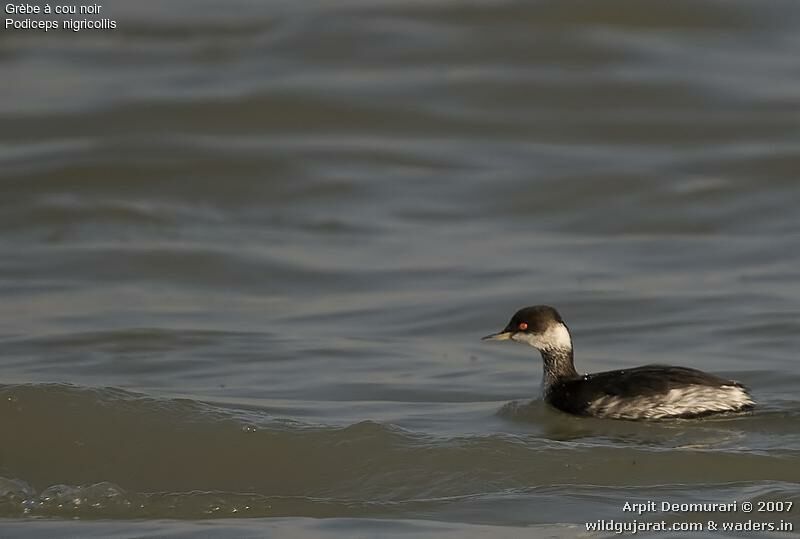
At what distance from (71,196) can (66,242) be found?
1.58 m

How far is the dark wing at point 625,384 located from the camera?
9109mm

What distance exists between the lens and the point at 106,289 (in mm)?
12844

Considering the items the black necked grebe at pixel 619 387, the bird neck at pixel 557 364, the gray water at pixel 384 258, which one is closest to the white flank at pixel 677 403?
the black necked grebe at pixel 619 387

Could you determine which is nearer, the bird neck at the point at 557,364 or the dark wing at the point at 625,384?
the dark wing at the point at 625,384

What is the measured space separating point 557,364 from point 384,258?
3.89 meters

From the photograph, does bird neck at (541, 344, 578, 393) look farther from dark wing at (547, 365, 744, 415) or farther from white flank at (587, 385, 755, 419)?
white flank at (587, 385, 755, 419)

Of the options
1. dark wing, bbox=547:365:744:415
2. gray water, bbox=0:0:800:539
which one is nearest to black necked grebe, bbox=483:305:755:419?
dark wing, bbox=547:365:744:415

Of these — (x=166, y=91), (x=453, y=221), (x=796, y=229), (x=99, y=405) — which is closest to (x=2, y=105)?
(x=166, y=91)

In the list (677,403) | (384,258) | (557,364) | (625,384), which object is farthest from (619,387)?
(384,258)

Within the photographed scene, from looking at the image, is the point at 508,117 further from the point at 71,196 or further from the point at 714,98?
the point at 71,196

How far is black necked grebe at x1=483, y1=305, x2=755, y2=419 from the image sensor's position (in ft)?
29.8

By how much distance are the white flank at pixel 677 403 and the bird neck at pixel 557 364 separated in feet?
1.73

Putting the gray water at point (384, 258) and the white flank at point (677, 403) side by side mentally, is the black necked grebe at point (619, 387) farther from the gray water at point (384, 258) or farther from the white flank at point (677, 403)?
the gray water at point (384, 258)

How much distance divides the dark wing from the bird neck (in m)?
0.11
